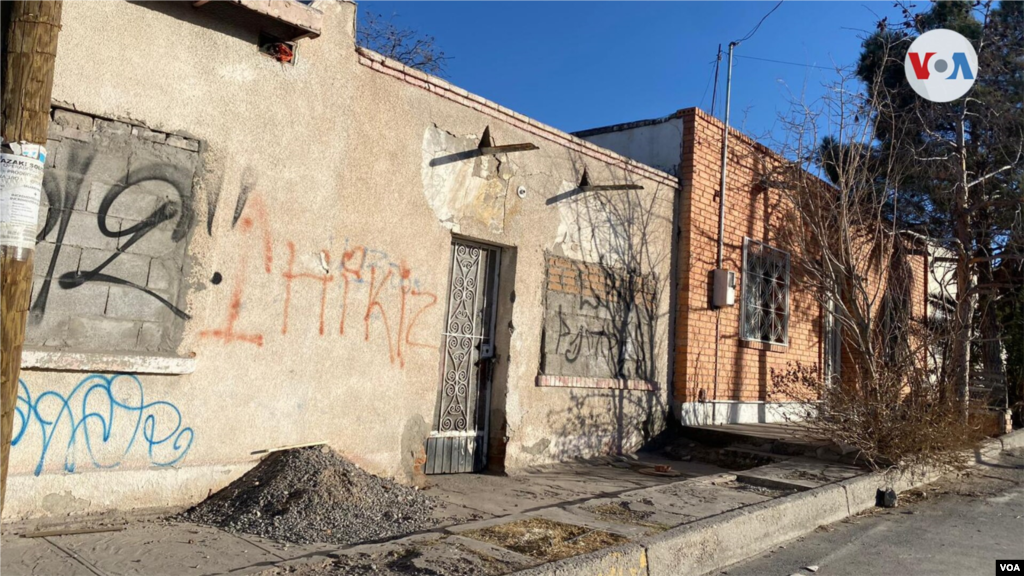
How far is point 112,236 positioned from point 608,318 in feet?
16.8

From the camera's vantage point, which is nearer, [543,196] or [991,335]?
[543,196]

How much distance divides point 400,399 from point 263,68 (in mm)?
2740

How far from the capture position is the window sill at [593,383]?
24.5 feet

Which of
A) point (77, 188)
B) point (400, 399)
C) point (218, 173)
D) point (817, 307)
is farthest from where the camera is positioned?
point (817, 307)

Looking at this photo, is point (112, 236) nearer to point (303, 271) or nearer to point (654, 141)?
point (303, 271)

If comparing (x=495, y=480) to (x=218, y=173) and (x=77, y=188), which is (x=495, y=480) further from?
(x=77, y=188)

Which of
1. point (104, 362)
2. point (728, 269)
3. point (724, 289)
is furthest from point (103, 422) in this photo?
point (728, 269)

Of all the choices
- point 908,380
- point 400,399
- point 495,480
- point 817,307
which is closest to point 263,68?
point 400,399

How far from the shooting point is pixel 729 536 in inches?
192

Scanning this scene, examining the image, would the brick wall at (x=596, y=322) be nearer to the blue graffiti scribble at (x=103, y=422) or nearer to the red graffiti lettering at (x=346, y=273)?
the red graffiti lettering at (x=346, y=273)

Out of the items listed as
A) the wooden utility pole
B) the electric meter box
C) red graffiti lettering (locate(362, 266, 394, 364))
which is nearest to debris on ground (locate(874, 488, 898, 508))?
the electric meter box

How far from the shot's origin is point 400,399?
617 centimetres

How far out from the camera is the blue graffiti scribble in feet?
14.2

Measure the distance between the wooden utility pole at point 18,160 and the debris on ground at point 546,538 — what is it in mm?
2421
